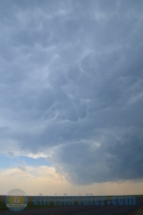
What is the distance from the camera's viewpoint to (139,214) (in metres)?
37.8

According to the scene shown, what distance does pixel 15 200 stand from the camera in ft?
136

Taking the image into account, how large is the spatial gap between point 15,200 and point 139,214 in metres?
19.5

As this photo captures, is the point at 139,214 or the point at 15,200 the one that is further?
the point at 15,200
